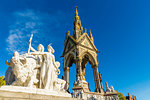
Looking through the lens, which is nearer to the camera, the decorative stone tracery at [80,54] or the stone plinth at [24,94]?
the stone plinth at [24,94]

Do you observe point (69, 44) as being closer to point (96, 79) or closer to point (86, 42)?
point (86, 42)

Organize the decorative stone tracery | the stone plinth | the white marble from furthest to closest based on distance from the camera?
the decorative stone tracery → the white marble → the stone plinth

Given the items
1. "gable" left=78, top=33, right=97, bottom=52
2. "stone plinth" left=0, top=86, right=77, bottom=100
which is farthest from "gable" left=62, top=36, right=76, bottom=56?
"stone plinth" left=0, top=86, right=77, bottom=100

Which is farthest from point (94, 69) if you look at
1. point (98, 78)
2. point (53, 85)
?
point (53, 85)

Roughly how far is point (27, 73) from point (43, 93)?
0.78 metres

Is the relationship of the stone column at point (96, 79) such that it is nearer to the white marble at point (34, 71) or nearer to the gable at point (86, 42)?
the gable at point (86, 42)

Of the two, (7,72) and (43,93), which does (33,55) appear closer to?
(7,72)

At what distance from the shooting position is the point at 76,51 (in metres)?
18.5

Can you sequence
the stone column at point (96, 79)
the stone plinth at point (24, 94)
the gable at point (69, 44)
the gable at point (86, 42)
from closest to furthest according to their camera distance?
1. the stone plinth at point (24, 94)
2. the stone column at point (96, 79)
3. the gable at point (69, 44)
4. the gable at point (86, 42)


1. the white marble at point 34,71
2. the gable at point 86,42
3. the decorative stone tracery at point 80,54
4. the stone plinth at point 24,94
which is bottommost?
the stone plinth at point 24,94

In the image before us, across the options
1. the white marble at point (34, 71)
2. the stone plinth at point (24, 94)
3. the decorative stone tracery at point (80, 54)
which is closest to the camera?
the stone plinth at point (24, 94)

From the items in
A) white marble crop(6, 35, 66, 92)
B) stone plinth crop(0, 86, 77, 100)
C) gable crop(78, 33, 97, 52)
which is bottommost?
stone plinth crop(0, 86, 77, 100)

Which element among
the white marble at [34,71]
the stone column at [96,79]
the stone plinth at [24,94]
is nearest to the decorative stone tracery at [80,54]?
the stone column at [96,79]

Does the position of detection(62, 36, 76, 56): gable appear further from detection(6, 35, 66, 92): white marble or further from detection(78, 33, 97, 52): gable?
detection(6, 35, 66, 92): white marble
